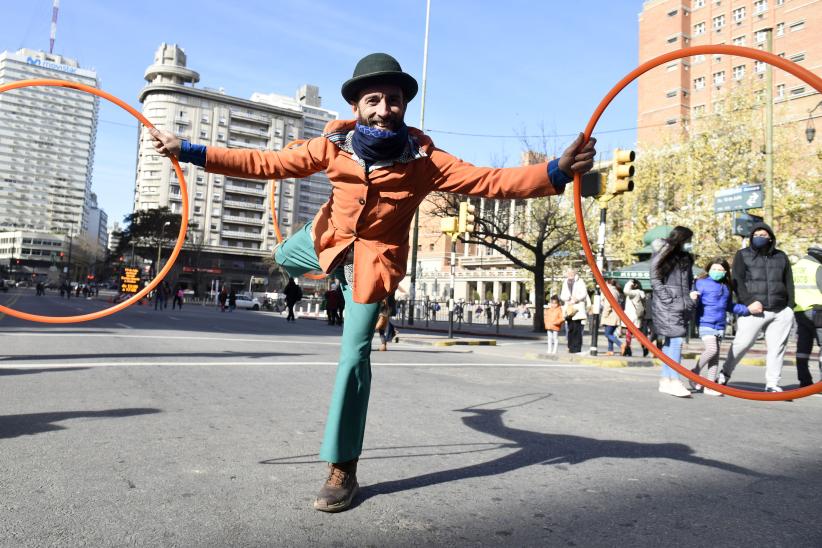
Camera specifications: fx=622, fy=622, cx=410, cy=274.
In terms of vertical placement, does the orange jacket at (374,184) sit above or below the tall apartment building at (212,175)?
below

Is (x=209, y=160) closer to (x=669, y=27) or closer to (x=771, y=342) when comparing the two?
(x=771, y=342)

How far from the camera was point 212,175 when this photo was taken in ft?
313

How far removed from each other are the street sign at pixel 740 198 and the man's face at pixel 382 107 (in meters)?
14.9

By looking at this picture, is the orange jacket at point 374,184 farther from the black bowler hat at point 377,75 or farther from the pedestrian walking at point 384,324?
the pedestrian walking at point 384,324

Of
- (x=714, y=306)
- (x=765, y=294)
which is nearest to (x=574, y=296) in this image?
(x=714, y=306)

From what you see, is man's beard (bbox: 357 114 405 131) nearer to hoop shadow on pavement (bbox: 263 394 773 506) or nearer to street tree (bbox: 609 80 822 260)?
hoop shadow on pavement (bbox: 263 394 773 506)

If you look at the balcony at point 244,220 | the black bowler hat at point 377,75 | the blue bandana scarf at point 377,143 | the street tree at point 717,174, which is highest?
the balcony at point 244,220

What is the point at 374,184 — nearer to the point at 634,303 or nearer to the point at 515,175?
the point at 515,175

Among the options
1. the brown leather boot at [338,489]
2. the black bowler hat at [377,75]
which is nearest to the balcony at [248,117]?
the black bowler hat at [377,75]

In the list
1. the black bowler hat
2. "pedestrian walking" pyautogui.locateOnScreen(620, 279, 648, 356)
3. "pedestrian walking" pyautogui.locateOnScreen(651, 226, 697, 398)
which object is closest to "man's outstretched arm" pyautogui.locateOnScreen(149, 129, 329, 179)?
the black bowler hat

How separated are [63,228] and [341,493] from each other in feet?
427

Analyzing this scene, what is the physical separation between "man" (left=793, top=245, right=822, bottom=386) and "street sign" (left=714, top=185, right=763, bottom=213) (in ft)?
25.9

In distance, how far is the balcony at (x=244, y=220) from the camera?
308 ft

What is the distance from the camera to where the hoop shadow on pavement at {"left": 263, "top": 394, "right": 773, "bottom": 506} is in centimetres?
341
